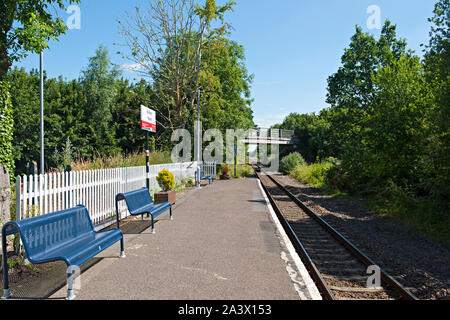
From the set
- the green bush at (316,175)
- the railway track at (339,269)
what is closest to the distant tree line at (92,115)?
the green bush at (316,175)

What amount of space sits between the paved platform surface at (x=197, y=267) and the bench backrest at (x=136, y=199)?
2.15ft

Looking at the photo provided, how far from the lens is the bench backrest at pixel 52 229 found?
3777 mm

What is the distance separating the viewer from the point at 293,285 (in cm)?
425

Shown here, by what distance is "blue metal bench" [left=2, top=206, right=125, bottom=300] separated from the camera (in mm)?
3758

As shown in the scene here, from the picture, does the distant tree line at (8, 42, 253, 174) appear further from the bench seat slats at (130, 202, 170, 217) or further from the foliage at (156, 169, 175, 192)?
the bench seat slats at (130, 202, 170, 217)

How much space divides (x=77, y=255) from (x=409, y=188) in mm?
11759

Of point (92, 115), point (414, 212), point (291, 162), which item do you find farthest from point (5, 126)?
point (291, 162)

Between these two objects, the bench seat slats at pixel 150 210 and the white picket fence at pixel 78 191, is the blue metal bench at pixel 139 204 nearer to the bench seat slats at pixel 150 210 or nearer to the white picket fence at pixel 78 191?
the bench seat slats at pixel 150 210

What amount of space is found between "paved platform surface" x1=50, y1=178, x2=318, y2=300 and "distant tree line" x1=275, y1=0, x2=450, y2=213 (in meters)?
5.47

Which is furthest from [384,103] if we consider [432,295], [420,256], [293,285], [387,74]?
[293,285]

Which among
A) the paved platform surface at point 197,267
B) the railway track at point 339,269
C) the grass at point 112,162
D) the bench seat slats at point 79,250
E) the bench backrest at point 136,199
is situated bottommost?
the railway track at point 339,269

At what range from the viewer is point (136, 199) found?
23.9 feet

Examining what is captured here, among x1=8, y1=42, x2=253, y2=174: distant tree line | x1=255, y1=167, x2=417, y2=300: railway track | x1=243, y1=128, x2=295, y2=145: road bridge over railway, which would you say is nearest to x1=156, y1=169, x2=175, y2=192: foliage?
x1=255, y1=167, x2=417, y2=300: railway track
